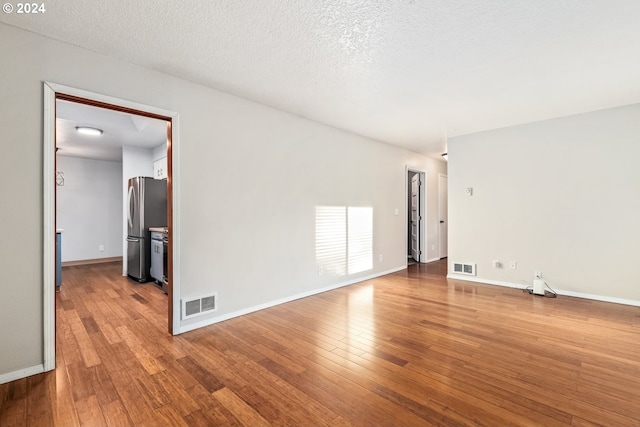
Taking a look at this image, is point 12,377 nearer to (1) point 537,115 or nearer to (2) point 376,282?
(2) point 376,282

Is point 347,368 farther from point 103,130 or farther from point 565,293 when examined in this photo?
point 103,130

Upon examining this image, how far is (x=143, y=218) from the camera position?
5.03m

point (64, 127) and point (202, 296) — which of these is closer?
point (202, 296)

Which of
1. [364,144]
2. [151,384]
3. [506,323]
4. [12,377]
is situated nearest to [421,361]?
[506,323]

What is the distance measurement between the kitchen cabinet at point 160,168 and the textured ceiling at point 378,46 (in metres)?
2.90

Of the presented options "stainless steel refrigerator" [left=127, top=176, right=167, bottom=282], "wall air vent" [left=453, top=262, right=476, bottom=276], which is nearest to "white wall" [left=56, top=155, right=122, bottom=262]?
"stainless steel refrigerator" [left=127, top=176, right=167, bottom=282]

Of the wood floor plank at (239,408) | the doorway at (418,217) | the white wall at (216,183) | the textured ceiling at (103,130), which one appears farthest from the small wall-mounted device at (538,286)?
the textured ceiling at (103,130)

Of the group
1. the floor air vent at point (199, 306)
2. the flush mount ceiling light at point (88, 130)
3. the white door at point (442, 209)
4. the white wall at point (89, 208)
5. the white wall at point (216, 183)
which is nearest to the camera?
the white wall at point (216, 183)

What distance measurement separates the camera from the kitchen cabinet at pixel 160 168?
213 inches

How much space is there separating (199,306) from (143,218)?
2788mm

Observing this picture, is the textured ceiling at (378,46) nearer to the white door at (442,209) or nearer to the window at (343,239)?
the window at (343,239)

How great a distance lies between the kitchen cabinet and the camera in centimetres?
541

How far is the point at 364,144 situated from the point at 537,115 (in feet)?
8.35

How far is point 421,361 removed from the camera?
232cm
